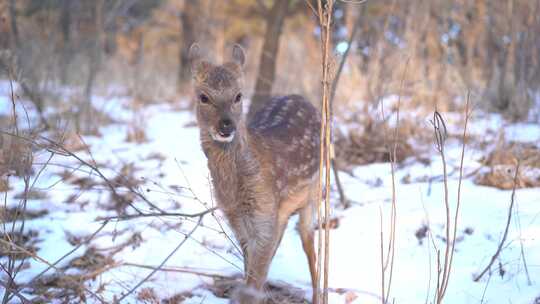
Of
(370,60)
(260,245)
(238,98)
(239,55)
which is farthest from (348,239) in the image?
(370,60)

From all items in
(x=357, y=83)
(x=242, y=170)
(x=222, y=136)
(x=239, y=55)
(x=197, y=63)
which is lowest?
(x=242, y=170)

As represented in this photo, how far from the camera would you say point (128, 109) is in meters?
10.1

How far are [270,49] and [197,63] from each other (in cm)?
402

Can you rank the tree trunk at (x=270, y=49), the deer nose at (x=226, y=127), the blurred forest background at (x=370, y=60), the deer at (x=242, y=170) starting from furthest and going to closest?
the tree trunk at (x=270, y=49) < the blurred forest background at (x=370, y=60) < the deer at (x=242, y=170) < the deer nose at (x=226, y=127)

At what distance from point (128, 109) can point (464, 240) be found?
7008 millimetres

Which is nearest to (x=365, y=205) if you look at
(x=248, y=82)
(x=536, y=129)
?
(x=536, y=129)

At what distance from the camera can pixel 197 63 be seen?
168 inches

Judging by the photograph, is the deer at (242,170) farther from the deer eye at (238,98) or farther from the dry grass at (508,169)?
the dry grass at (508,169)

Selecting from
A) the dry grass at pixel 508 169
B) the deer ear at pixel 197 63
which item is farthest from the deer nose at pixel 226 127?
the dry grass at pixel 508 169

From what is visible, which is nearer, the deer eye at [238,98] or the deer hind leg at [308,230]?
the deer eye at [238,98]

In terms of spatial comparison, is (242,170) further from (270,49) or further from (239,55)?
(270,49)

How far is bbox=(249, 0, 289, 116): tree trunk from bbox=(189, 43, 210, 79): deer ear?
3.38m

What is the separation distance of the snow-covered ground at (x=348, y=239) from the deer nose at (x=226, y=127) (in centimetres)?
37

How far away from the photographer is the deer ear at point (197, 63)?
4202mm
